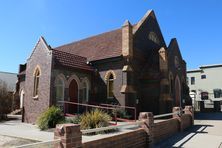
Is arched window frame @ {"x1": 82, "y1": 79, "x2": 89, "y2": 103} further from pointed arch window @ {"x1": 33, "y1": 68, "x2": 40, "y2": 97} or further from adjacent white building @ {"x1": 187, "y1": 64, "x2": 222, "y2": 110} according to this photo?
adjacent white building @ {"x1": 187, "y1": 64, "x2": 222, "y2": 110}

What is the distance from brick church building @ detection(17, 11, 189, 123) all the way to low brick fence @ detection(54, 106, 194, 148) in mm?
4615

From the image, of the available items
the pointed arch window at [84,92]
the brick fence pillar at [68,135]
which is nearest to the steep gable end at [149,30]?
the pointed arch window at [84,92]

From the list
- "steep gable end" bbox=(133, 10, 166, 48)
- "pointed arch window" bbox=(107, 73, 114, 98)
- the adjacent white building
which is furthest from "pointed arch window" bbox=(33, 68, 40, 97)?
the adjacent white building

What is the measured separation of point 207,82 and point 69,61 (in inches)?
1726

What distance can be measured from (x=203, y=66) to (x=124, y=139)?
50.6 meters

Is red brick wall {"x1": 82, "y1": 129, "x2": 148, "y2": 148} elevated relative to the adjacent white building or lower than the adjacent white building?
lower

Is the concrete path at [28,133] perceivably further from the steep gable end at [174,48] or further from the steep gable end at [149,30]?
the steep gable end at [174,48]

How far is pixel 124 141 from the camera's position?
8438 millimetres

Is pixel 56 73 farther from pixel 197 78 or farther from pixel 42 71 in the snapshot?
pixel 197 78

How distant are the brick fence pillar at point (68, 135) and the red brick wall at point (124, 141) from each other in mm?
582

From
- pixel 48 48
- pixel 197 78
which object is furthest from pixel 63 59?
pixel 197 78

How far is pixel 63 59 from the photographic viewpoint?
18391 millimetres

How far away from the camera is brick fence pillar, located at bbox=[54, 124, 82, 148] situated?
557 centimetres

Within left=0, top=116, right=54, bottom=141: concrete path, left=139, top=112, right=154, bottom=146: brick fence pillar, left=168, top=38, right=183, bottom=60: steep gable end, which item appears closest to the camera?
left=139, top=112, right=154, bottom=146: brick fence pillar
